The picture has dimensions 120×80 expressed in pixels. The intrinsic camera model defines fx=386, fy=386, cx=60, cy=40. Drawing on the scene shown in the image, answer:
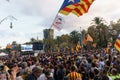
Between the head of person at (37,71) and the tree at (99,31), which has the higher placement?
the tree at (99,31)

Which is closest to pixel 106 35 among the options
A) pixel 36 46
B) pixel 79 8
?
pixel 36 46

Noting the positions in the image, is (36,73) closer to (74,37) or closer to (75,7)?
(75,7)

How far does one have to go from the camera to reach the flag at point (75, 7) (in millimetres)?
16672

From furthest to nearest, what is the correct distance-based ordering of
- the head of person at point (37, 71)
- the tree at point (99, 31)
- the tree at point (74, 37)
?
the tree at point (74, 37) < the tree at point (99, 31) < the head of person at point (37, 71)

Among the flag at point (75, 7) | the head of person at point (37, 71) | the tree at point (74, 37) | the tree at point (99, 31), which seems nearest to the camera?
the head of person at point (37, 71)

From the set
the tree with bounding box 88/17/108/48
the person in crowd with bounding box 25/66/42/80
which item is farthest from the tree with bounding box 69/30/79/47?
the person in crowd with bounding box 25/66/42/80

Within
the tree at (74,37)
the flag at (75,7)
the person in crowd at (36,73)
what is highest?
the tree at (74,37)

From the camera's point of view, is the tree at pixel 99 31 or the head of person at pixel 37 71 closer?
the head of person at pixel 37 71

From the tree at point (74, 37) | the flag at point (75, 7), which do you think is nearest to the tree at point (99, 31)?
the tree at point (74, 37)

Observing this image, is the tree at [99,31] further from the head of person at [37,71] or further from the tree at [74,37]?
the head of person at [37,71]

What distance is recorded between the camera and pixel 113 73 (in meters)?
13.2

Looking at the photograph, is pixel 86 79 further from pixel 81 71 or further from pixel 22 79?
pixel 22 79

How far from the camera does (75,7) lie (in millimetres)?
17562

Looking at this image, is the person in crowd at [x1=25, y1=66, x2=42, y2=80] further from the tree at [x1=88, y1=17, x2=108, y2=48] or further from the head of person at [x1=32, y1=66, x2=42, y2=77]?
the tree at [x1=88, y1=17, x2=108, y2=48]
